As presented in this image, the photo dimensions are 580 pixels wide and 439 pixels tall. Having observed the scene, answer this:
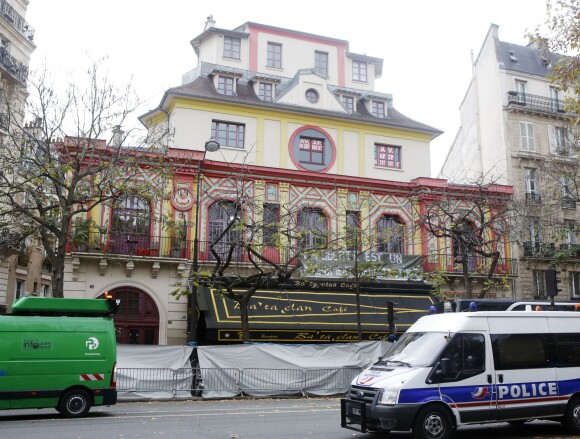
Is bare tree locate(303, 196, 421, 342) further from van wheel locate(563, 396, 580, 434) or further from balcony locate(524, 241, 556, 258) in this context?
van wheel locate(563, 396, 580, 434)

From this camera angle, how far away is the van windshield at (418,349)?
32.5 feet

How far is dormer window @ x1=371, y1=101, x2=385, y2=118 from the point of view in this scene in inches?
1232

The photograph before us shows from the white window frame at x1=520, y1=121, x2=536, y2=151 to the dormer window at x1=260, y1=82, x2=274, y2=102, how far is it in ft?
46.0

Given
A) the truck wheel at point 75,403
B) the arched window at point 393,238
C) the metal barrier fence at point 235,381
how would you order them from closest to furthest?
the truck wheel at point 75,403 → the metal barrier fence at point 235,381 → the arched window at point 393,238

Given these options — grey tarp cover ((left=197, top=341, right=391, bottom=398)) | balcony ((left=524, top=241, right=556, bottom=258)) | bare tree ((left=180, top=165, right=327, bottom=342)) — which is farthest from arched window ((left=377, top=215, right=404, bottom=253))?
grey tarp cover ((left=197, top=341, right=391, bottom=398))

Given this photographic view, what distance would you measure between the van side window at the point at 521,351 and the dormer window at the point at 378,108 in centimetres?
2180

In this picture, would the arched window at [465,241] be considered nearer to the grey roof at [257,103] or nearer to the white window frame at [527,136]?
the grey roof at [257,103]

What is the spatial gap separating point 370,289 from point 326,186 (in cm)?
509

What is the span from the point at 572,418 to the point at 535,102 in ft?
90.5

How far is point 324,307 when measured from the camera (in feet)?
81.3

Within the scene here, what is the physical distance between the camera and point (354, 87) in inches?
1261

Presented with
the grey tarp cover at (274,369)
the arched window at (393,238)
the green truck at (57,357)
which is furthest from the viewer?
the arched window at (393,238)

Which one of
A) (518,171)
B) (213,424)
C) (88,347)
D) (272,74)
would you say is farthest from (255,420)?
(518,171)

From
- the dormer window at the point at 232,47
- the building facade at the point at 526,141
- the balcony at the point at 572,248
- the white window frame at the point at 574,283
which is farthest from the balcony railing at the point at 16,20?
the white window frame at the point at 574,283
